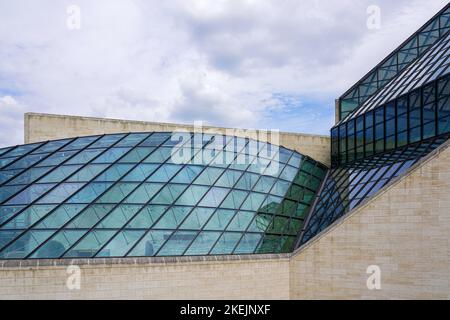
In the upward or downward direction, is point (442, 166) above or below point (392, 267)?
above

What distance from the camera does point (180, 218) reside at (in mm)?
19453

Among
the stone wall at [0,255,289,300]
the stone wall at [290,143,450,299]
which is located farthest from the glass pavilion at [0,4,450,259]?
the stone wall at [290,143,450,299]

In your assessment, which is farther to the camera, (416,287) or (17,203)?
(17,203)

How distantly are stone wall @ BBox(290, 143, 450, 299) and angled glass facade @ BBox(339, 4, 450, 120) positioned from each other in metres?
16.7

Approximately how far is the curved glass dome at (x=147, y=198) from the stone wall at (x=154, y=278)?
0.75 m

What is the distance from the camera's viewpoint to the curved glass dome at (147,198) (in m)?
17.2

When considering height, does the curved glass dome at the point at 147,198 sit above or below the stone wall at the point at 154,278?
above

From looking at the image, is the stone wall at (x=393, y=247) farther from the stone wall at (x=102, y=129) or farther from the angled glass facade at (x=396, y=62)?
the angled glass facade at (x=396, y=62)

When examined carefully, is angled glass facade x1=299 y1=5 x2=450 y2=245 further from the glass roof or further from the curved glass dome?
the curved glass dome

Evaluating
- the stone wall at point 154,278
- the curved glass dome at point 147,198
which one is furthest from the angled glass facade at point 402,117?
the stone wall at point 154,278

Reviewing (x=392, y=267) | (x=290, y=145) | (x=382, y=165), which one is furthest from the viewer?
(x=290, y=145)
